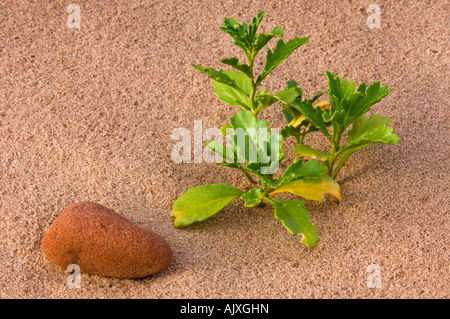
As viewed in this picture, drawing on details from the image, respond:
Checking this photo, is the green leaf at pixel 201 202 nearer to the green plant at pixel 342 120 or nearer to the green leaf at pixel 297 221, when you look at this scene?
the green leaf at pixel 297 221

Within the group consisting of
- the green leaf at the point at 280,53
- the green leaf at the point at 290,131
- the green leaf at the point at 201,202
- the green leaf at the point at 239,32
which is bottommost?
the green leaf at the point at 201,202

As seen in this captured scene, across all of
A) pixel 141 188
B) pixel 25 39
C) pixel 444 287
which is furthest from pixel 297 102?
pixel 25 39

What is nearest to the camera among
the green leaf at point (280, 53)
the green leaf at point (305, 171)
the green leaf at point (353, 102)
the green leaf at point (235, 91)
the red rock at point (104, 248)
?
the red rock at point (104, 248)

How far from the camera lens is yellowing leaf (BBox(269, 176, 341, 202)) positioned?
2.60m

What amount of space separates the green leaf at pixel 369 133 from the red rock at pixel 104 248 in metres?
0.90

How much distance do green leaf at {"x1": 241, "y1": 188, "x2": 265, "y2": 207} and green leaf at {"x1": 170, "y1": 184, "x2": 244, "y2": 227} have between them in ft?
0.28

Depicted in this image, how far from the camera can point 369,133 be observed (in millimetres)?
2645

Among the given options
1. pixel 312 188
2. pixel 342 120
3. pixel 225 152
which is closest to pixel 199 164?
pixel 225 152

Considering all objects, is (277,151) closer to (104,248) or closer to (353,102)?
(353,102)

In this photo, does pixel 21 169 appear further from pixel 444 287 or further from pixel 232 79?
pixel 444 287

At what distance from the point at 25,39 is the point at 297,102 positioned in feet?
5.47

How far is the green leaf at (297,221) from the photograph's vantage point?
2.45m

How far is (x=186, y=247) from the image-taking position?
2.53 metres

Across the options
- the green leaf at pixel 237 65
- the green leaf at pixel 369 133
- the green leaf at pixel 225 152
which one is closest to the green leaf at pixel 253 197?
the green leaf at pixel 225 152
